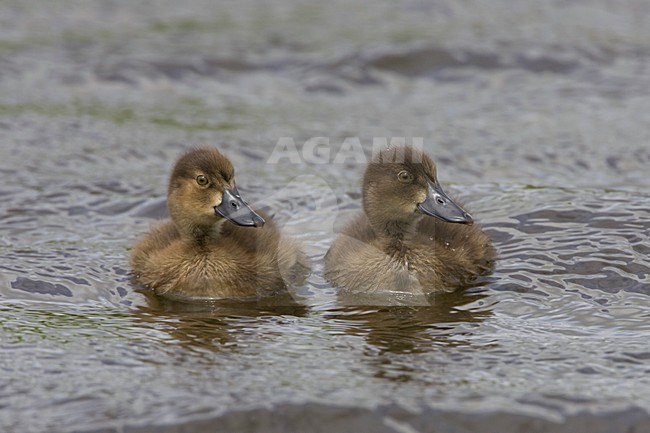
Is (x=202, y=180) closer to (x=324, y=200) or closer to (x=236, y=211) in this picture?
(x=236, y=211)

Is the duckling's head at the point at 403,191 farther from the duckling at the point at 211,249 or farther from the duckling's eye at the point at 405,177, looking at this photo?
the duckling at the point at 211,249

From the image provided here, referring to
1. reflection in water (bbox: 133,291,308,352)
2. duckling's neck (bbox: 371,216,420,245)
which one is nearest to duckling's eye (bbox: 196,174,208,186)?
reflection in water (bbox: 133,291,308,352)

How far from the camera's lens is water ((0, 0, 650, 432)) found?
593 centimetres

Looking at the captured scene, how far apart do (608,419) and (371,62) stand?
9.10m

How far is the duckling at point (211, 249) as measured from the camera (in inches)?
308

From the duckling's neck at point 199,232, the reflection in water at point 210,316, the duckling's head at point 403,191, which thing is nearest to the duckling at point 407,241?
the duckling's head at point 403,191

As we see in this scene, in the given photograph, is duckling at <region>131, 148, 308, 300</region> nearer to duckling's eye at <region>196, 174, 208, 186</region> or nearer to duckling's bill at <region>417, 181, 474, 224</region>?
duckling's eye at <region>196, 174, 208, 186</region>

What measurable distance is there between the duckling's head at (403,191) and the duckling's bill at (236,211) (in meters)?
0.84

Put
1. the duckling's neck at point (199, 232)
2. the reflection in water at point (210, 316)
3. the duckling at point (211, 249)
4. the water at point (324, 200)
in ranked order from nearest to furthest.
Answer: the water at point (324, 200), the reflection in water at point (210, 316), the duckling at point (211, 249), the duckling's neck at point (199, 232)

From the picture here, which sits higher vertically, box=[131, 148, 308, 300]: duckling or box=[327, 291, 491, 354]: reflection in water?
box=[131, 148, 308, 300]: duckling

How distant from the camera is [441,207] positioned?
7.86m

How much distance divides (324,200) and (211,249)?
200cm

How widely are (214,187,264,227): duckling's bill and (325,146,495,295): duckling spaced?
0.70 metres

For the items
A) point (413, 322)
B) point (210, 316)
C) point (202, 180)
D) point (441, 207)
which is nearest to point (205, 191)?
point (202, 180)
